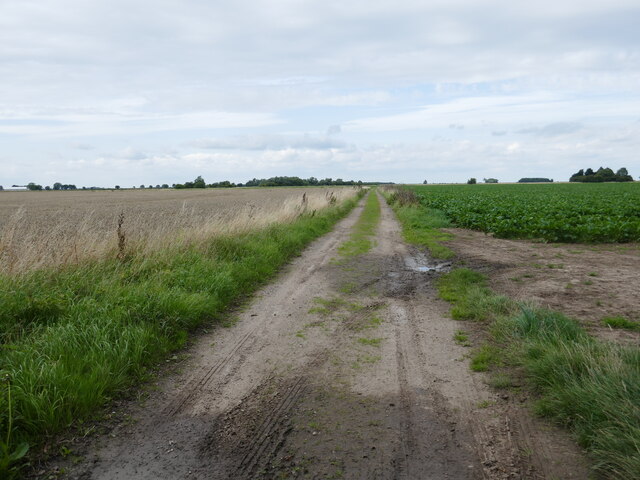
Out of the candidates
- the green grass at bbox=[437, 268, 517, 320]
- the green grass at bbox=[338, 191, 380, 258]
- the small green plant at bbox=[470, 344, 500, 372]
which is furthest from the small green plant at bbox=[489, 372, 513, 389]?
the green grass at bbox=[338, 191, 380, 258]

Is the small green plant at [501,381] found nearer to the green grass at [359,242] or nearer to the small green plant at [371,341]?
the small green plant at [371,341]

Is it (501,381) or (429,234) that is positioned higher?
(429,234)

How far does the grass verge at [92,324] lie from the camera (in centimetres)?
367

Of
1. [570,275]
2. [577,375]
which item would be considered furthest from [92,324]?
[570,275]

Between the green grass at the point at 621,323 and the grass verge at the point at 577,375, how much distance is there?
2.46ft

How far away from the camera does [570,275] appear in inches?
353

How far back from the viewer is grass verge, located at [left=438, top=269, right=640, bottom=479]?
2.99 meters

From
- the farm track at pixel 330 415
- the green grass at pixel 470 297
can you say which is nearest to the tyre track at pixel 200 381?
the farm track at pixel 330 415

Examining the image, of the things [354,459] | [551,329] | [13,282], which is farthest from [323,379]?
[13,282]

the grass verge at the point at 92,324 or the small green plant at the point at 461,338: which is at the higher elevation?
the grass verge at the point at 92,324

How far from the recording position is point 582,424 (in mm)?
3381

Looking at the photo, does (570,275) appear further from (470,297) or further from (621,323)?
(621,323)

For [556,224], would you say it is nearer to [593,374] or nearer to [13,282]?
[593,374]

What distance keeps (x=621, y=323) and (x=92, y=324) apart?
22.6 ft
